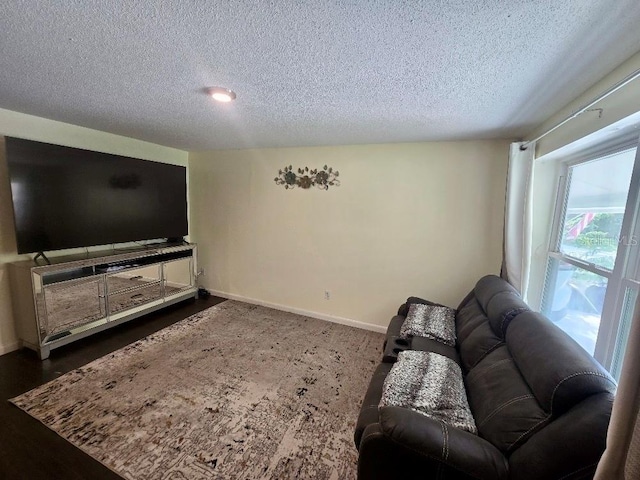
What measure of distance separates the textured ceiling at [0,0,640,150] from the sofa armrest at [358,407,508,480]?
1.62 metres

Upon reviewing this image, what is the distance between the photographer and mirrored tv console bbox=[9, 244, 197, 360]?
2.42 m

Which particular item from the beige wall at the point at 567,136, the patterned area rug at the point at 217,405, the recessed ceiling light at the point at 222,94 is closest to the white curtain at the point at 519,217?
the beige wall at the point at 567,136

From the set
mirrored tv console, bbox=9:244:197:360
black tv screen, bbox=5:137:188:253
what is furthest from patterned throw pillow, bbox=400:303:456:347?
black tv screen, bbox=5:137:188:253

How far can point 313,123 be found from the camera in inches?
96.6

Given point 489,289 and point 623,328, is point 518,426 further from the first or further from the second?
point 489,289

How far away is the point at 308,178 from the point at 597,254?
276 cm

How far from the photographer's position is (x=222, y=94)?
1.80 metres

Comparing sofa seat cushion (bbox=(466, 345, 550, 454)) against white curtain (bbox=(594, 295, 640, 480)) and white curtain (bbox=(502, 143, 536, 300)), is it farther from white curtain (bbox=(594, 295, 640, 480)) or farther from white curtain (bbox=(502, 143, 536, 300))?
white curtain (bbox=(502, 143, 536, 300))

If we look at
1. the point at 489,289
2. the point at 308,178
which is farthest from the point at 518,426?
the point at 308,178

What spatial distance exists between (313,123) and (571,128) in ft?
6.08

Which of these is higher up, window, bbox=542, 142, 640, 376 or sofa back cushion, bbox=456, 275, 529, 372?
window, bbox=542, 142, 640, 376

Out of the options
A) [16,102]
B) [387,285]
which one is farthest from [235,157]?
[387,285]

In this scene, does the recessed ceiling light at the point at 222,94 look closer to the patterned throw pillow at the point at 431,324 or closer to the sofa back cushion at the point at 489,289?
the patterned throw pillow at the point at 431,324

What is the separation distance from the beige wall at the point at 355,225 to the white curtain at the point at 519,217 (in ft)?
1.43
